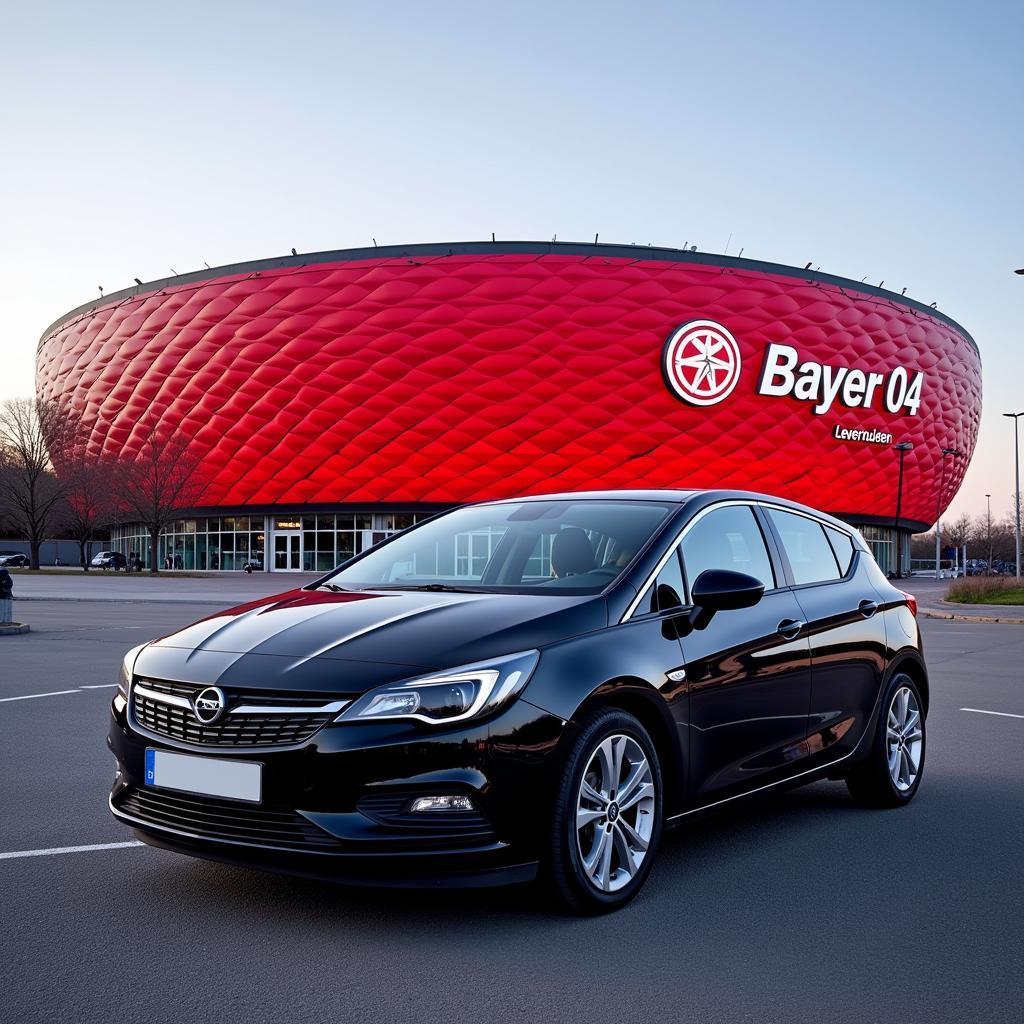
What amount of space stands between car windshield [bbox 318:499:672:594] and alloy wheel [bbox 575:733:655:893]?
2.25 feet

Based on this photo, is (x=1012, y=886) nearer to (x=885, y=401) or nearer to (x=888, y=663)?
(x=888, y=663)

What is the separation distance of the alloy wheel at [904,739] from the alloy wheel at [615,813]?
7.70ft

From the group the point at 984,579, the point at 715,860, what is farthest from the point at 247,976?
the point at 984,579

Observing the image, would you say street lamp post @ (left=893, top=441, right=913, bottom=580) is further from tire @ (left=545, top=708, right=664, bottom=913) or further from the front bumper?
the front bumper

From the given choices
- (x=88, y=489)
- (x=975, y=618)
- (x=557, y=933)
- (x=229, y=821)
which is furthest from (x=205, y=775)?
(x=88, y=489)

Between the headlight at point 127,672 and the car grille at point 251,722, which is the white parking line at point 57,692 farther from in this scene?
the car grille at point 251,722

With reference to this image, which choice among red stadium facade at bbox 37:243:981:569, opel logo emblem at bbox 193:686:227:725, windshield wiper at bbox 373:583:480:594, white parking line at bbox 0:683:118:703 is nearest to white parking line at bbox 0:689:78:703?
white parking line at bbox 0:683:118:703

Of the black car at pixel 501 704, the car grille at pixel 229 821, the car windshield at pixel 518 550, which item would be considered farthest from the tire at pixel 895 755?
the car grille at pixel 229 821

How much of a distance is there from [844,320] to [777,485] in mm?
9048

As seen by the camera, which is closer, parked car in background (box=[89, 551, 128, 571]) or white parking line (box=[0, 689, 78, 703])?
white parking line (box=[0, 689, 78, 703])

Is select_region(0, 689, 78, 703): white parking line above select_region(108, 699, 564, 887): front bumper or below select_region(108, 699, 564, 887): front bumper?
below

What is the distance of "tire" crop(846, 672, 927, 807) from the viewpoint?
631cm

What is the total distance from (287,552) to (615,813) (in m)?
60.3

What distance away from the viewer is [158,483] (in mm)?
59938
